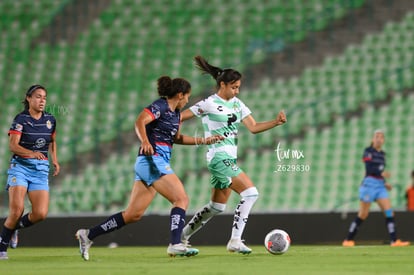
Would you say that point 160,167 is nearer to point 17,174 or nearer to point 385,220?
point 17,174

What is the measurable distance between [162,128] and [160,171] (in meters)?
0.50

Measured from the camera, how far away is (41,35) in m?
24.0

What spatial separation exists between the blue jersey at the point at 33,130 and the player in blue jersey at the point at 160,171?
1.21m

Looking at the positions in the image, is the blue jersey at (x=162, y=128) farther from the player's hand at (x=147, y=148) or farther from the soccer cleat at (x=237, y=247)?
the soccer cleat at (x=237, y=247)

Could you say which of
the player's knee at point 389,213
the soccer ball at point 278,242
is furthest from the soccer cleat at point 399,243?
the soccer ball at point 278,242

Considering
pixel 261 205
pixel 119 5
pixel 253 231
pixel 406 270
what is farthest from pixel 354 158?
pixel 406 270

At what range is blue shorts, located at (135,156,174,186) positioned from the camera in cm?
1066

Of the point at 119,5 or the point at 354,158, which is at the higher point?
the point at 119,5

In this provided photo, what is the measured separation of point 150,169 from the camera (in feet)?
35.0

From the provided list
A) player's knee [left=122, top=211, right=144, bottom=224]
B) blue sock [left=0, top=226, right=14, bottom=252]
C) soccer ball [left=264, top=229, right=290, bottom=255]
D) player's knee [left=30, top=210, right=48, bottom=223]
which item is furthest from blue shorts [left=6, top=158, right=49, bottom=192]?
soccer ball [left=264, top=229, right=290, bottom=255]

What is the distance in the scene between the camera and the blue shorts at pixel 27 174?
11195mm

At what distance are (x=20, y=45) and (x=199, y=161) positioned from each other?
6.49 m

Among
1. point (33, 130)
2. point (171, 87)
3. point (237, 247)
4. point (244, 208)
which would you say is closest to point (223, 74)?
point (171, 87)

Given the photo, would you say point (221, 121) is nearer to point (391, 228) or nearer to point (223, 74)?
point (223, 74)
